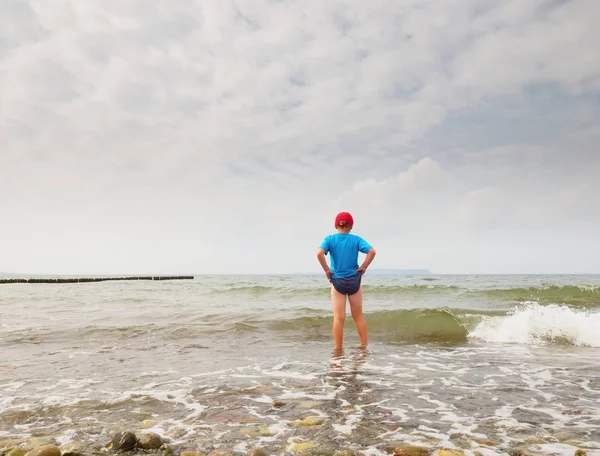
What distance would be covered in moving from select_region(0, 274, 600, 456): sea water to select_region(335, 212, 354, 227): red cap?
251cm

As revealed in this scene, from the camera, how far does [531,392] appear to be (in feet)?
16.8

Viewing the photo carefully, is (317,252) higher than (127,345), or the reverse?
(317,252)

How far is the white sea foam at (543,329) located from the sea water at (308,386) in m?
0.03

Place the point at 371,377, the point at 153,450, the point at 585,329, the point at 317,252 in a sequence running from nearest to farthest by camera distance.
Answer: the point at 153,450 < the point at 371,377 < the point at 317,252 < the point at 585,329

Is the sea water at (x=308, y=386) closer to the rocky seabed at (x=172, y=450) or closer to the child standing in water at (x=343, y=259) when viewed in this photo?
the rocky seabed at (x=172, y=450)

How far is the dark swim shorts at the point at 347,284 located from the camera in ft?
26.4

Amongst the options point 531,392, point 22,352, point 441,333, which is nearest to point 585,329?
point 441,333

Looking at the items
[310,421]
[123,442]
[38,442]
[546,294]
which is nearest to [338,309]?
[310,421]

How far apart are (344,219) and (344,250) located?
604 mm

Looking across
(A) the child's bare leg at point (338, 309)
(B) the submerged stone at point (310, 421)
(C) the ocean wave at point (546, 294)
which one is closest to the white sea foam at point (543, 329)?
(A) the child's bare leg at point (338, 309)

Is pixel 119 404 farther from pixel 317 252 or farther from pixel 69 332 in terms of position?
pixel 69 332

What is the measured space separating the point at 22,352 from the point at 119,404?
4882 millimetres

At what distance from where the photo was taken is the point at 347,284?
8.05 metres

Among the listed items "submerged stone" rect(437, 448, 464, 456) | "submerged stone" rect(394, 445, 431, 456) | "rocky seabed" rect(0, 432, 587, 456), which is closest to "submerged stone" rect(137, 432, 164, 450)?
"rocky seabed" rect(0, 432, 587, 456)
